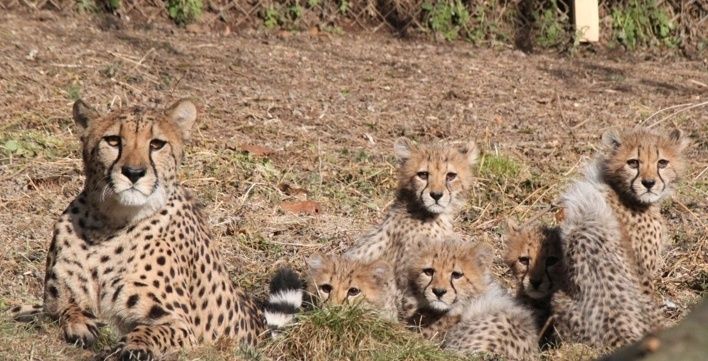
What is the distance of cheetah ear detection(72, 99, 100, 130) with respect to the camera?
15.4ft

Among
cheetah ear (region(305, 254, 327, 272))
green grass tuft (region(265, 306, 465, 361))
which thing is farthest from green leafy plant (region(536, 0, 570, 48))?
green grass tuft (region(265, 306, 465, 361))

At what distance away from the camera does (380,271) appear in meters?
5.51

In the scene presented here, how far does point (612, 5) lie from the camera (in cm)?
1167

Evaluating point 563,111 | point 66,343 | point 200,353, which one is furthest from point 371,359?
point 563,111

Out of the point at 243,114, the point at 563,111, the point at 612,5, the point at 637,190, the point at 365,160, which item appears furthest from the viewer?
the point at 612,5

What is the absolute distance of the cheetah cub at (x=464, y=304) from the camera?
5.11 metres

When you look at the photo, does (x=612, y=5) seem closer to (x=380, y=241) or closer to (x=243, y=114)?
(x=243, y=114)

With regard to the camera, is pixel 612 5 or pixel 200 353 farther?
pixel 612 5

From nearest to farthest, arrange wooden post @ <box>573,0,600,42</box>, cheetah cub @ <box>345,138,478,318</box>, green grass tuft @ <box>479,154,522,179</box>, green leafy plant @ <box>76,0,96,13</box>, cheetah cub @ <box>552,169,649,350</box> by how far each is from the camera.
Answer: cheetah cub @ <box>552,169,649,350</box> < cheetah cub @ <box>345,138,478,318</box> < green grass tuft @ <box>479,154,522,179</box> < green leafy plant @ <box>76,0,96,13</box> < wooden post @ <box>573,0,600,42</box>

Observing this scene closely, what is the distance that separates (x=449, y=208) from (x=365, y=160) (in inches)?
75.2

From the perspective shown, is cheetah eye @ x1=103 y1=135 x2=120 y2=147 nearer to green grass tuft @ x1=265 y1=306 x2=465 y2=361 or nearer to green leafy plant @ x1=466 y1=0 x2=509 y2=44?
green grass tuft @ x1=265 y1=306 x2=465 y2=361

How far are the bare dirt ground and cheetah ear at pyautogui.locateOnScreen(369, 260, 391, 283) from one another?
893mm

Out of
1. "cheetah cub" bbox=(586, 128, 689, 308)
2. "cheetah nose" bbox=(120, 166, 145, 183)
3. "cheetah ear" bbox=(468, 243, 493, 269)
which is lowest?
"cheetah ear" bbox=(468, 243, 493, 269)

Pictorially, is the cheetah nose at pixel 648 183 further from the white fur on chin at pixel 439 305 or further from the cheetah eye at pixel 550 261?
the white fur on chin at pixel 439 305
